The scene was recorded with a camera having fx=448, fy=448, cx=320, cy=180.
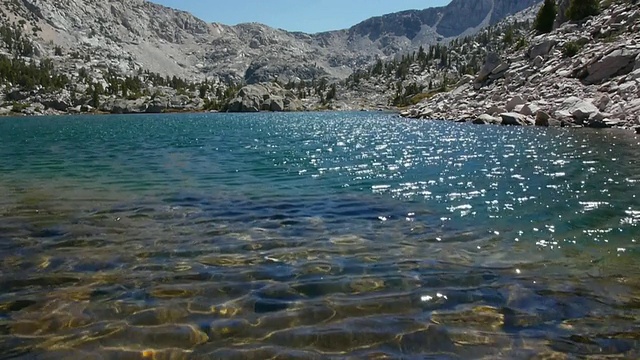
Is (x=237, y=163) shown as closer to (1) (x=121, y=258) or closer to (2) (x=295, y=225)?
(2) (x=295, y=225)

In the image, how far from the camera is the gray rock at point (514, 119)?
56469 mm

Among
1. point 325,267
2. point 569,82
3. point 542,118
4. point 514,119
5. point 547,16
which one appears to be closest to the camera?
point 325,267

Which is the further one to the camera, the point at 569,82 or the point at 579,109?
the point at 569,82

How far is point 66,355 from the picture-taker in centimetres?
689

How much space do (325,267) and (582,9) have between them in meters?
100

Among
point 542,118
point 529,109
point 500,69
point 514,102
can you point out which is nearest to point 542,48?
point 500,69

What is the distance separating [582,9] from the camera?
3499 inches

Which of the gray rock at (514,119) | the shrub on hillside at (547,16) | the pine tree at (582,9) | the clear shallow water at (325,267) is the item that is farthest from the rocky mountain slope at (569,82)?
the clear shallow water at (325,267)

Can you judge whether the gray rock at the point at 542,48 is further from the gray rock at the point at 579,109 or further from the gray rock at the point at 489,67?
the gray rock at the point at 579,109

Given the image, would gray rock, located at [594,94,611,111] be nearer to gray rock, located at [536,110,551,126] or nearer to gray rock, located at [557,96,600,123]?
gray rock, located at [557,96,600,123]

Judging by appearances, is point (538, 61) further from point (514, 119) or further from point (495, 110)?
point (514, 119)

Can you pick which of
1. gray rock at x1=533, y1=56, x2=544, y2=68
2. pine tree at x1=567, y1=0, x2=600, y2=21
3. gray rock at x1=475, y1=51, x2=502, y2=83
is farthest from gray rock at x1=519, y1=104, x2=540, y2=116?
pine tree at x1=567, y1=0, x2=600, y2=21

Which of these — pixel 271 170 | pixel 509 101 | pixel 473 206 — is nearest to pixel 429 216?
pixel 473 206

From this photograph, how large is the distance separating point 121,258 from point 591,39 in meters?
83.7
